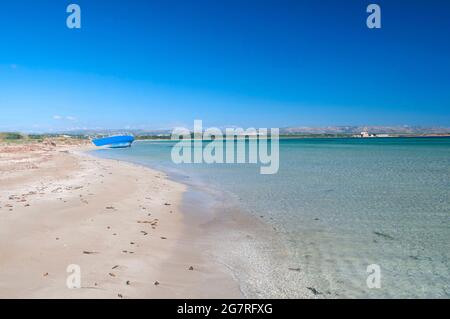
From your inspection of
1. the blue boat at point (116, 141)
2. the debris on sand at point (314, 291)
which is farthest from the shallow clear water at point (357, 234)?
the blue boat at point (116, 141)

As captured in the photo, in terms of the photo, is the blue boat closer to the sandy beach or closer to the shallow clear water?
the shallow clear water

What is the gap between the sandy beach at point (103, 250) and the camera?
566 cm

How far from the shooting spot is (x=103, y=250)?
7434mm

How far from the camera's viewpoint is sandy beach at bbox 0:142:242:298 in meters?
5.66

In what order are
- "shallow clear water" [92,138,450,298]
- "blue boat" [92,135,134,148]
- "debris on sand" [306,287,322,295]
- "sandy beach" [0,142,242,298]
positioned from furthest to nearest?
1. "blue boat" [92,135,134,148]
2. "shallow clear water" [92,138,450,298]
3. "debris on sand" [306,287,322,295]
4. "sandy beach" [0,142,242,298]

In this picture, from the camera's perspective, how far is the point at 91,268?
6375 millimetres

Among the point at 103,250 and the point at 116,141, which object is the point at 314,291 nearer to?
the point at 103,250

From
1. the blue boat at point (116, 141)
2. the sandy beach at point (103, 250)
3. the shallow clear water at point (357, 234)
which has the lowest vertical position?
the shallow clear water at point (357, 234)

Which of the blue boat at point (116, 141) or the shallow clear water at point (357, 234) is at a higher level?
the blue boat at point (116, 141)

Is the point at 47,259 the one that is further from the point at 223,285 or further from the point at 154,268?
the point at 223,285

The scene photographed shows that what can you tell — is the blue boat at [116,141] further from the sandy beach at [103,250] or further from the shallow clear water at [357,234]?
the sandy beach at [103,250]

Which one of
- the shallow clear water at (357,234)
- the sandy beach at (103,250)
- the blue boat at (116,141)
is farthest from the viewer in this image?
the blue boat at (116,141)

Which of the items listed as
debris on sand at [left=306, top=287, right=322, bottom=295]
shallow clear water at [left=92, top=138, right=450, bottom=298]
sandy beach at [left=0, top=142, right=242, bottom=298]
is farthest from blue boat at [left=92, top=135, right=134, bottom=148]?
debris on sand at [left=306, top=287, right=322, bottom=295]
